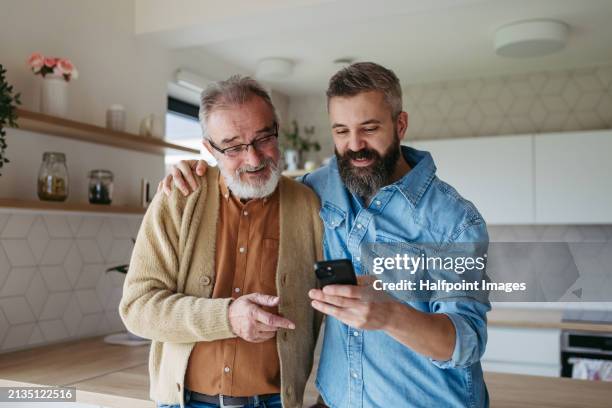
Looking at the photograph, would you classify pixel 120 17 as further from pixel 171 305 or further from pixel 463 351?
pixel 463 351

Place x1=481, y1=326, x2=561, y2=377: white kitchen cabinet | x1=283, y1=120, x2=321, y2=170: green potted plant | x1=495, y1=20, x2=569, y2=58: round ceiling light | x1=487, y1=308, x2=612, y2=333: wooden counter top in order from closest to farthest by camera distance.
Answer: x1=495, y1=20, x2=569, y2=58: round ceiling light < x1=487, y1=308, x2=612, y2=333: wooden counter top < x1=481, y1=326, x2=561, y2=377: white kitchen cabinet < x1=283, y1=120, x2=321, y2=170: green potted plant

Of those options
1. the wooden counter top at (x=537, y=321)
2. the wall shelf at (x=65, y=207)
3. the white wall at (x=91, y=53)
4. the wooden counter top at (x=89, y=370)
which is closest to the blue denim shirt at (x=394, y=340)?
the wooden counter top at (x=89, y=370)

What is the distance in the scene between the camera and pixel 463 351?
109 centimetres

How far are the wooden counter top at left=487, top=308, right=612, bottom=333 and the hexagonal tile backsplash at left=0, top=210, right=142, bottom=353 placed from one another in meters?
2.37

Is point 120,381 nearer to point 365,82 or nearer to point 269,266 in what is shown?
point 269,266

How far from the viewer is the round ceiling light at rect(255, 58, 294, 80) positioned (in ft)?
12.5

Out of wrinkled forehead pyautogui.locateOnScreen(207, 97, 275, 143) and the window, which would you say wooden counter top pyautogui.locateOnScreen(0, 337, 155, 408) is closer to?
wrinkled forehead pyautogui.locateOnScreen(207, 97, 275, 143)

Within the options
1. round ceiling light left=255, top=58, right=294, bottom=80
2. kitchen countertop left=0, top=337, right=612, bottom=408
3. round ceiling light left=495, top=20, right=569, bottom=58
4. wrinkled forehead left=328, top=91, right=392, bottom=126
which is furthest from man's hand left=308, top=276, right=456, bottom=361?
round ceiling light left=255, top=58, right=294, bottom=80

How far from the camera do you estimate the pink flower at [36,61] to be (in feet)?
7.37

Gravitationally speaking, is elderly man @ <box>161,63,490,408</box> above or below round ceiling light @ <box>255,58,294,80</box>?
below

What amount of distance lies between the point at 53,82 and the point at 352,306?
1870 millimetres

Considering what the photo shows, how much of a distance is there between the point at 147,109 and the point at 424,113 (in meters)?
2.35
